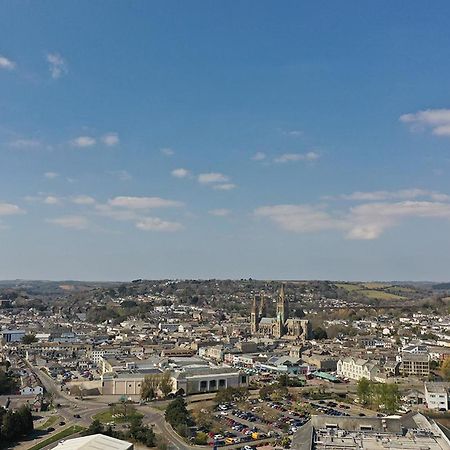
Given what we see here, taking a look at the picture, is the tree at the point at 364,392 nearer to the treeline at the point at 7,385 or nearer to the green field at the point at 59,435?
the green field at the point at 59,435

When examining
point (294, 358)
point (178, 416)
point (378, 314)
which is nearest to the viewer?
point (178, 416)

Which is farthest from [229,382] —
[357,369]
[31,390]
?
[31,390]

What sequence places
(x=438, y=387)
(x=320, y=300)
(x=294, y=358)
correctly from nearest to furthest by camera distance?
(x=438, y=387) < (x=294, y=358) < (x=320, y=300)

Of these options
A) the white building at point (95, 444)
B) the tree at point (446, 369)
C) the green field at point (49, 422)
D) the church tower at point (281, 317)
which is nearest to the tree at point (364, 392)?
the tree at point (446, 369)

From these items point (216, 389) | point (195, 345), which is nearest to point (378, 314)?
point (195, 345)

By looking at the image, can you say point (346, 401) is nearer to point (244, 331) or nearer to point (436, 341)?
point (436, 341)

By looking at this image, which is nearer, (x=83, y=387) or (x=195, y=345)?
(x=83, y=387)
